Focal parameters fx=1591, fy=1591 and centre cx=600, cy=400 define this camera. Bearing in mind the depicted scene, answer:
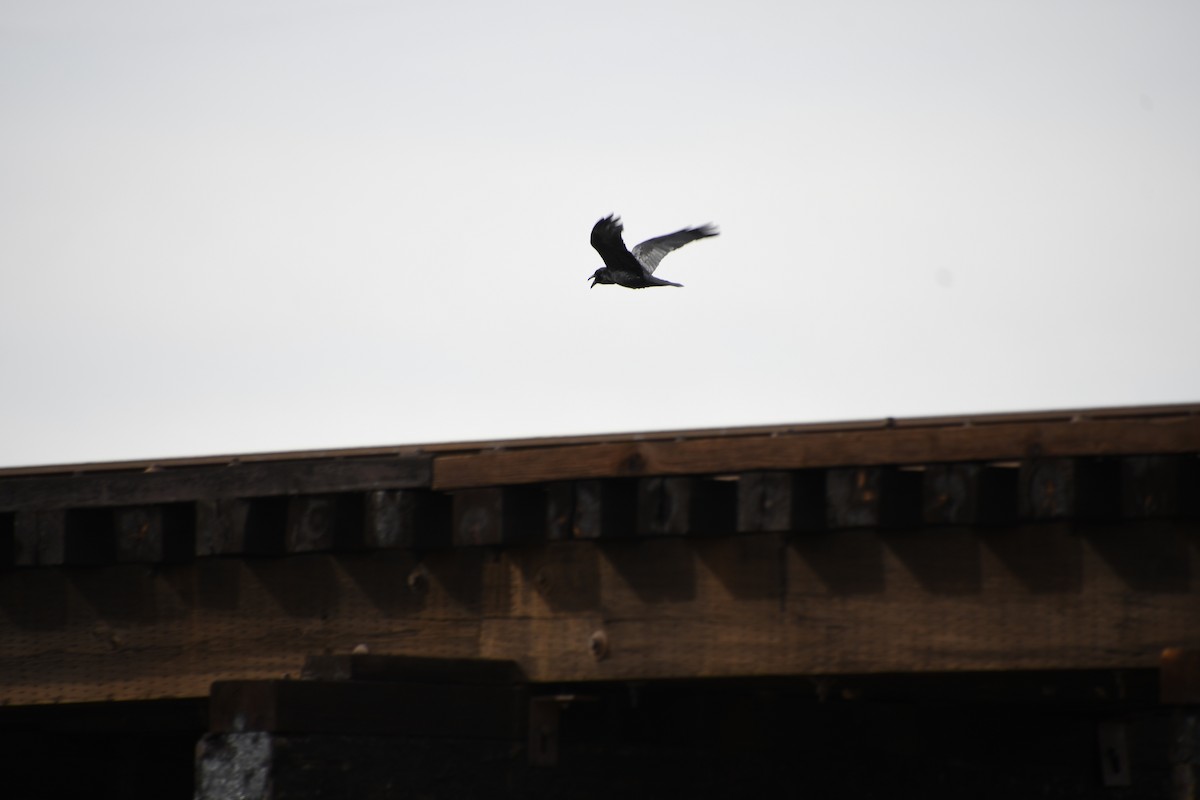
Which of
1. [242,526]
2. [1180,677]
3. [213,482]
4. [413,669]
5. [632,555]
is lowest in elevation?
[1180,677]

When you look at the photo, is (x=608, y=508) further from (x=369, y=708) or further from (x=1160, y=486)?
(x=1160, y=486)

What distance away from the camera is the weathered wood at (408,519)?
941 cm

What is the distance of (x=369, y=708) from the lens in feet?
28.3

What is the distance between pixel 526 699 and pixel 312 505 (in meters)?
1.77

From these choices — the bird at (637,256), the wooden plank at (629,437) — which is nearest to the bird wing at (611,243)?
the bird at (637,256)

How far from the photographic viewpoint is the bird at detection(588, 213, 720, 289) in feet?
47.5

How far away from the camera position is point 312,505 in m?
9.72

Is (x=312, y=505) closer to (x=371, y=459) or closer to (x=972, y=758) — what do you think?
(x=371, y=459)

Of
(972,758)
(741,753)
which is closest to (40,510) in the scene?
(741,753)

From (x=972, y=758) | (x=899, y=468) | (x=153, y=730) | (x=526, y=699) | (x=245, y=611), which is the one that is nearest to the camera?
(x=899, y=468)

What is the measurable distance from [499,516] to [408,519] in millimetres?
571

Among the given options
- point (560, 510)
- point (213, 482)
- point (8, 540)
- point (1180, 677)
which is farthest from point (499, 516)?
point (1180, 677)

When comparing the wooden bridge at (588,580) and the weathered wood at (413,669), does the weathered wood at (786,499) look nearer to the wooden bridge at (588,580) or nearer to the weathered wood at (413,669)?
the wooden bridge at (588,580)

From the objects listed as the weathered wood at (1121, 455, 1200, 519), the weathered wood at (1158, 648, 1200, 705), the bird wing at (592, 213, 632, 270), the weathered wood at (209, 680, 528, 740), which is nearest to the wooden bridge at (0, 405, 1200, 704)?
the weathered wood at (1121, 455, 1200, 519)
